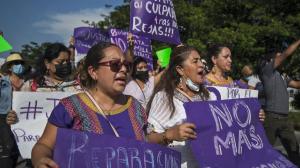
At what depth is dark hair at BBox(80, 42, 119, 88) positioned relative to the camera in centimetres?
294

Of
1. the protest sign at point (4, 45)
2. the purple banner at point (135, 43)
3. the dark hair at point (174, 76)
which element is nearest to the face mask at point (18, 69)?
the protest sign at point (4, 45)

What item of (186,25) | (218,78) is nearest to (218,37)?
(186,25)

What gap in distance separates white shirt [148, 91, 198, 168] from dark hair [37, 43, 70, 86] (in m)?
2.07

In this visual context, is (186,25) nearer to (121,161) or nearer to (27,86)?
(27,86)

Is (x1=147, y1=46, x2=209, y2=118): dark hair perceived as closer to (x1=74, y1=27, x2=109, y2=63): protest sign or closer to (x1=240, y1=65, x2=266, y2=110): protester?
(x1=240, y1=65, x2=266, y2=110): protester

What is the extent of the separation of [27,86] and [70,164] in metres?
3.07

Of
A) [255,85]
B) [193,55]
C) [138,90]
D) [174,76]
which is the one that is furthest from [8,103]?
[255,85]

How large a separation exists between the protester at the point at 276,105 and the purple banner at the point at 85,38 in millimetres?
3241

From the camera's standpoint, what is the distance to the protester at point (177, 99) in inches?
121

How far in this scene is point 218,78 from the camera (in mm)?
5156

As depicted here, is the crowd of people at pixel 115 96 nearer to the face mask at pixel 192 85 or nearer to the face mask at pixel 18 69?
the face mask at pixel 192 85

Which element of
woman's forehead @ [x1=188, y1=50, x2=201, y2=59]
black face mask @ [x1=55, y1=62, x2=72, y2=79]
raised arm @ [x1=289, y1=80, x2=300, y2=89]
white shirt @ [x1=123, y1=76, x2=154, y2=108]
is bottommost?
white shirt @ [x1=123, y1=76, x2=154, y2=108]

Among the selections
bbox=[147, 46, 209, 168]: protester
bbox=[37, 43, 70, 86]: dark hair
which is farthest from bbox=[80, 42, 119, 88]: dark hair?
bbox=[37, 43, 70, 86]: dark hair

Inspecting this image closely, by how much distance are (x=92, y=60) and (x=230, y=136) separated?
109cm
